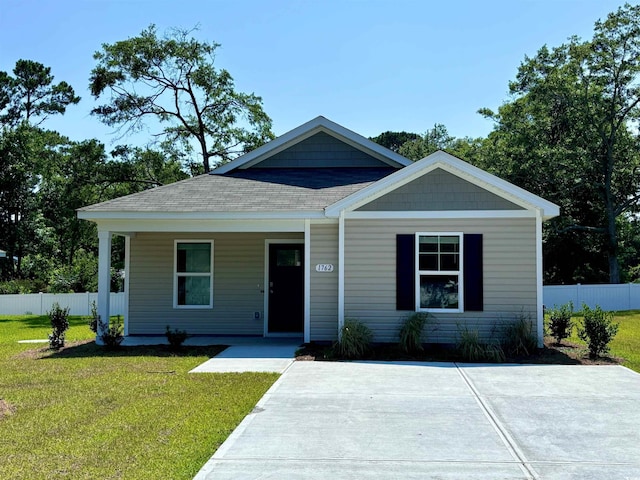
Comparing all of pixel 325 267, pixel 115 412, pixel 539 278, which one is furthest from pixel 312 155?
pixel 115 412

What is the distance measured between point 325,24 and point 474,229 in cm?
626

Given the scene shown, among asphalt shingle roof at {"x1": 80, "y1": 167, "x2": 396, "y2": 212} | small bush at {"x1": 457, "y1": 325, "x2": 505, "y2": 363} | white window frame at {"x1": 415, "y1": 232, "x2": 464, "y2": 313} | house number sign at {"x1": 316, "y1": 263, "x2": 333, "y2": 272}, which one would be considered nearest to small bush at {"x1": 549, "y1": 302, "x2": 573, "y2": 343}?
small bush at {"x1": 457, "y1": 325, "x2": 505, "y2": 363}

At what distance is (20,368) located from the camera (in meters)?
8.88

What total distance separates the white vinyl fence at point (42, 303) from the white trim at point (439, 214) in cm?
1343

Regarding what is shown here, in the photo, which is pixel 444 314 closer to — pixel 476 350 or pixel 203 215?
pixel 476 350

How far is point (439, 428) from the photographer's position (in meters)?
5.55

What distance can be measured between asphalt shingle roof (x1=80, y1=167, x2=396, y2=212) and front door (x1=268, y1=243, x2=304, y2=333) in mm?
1423

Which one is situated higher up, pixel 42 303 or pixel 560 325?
pixel 560 325

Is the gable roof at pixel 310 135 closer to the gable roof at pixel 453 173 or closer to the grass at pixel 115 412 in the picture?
the gable roof at pixel 453 173

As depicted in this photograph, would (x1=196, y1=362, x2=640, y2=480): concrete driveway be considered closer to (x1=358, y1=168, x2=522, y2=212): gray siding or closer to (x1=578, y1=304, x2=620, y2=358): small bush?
(x1=578, y1=304, x2=620, y2=358): small bush

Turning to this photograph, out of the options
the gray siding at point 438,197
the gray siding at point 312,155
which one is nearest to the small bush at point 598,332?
the gray siding at point 438,197

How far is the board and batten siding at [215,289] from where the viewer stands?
12.8m

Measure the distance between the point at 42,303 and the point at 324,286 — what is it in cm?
1467

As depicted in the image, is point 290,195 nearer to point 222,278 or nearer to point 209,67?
point 222,278
